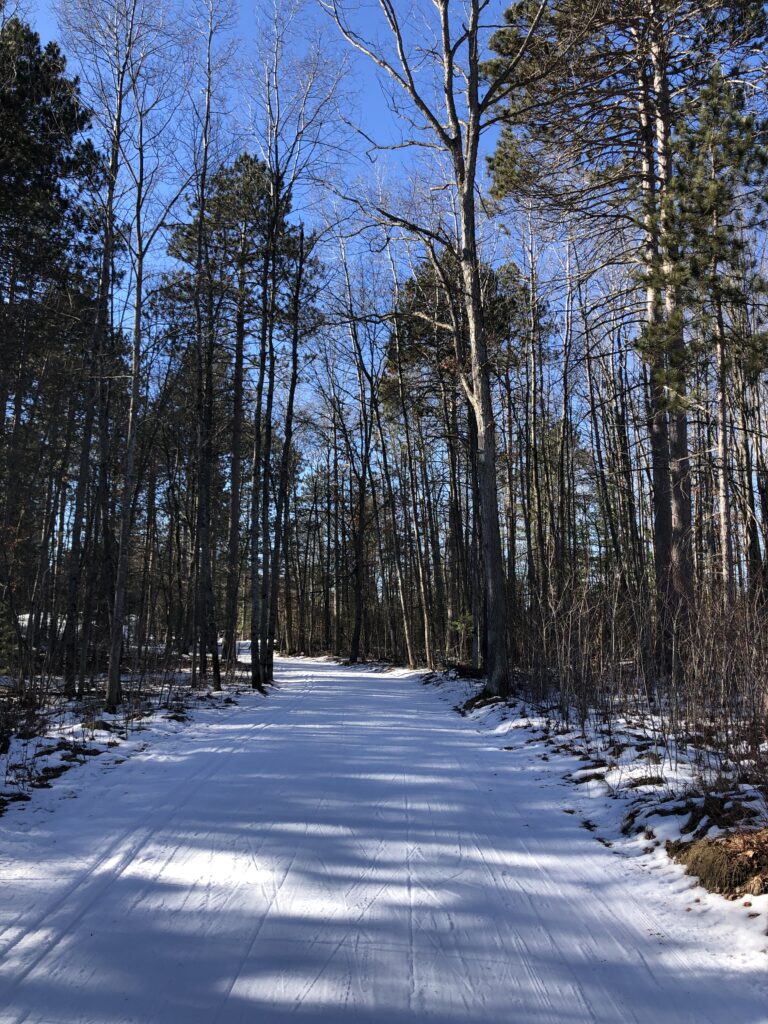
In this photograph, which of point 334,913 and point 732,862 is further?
point 732,862

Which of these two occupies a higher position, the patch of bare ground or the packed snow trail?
the patch of bare ground

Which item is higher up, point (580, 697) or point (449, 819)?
point (580, 697)

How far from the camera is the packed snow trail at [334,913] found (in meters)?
2.37

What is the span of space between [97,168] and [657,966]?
38.8 ft

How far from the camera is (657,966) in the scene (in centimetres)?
265

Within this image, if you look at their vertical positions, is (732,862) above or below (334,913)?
above

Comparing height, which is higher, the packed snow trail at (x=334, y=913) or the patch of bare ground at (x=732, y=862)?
the patch of bare ground at (x=732, y=862)

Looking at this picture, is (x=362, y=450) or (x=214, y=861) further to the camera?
(x=362, y=450)

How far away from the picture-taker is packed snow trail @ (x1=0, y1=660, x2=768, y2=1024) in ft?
7.78

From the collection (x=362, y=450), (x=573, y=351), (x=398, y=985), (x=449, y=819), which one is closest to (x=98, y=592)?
(x=362, y=450)

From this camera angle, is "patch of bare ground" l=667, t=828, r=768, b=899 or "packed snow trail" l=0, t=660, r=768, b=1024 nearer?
"packed snow trail" l=0, t=660, r=768, b=1024

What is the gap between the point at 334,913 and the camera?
3018 millimetres

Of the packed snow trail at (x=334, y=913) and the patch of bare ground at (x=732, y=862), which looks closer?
the packed snow trail at (x=334, y=913)

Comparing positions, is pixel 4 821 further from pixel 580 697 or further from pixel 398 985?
pixel 580 697
